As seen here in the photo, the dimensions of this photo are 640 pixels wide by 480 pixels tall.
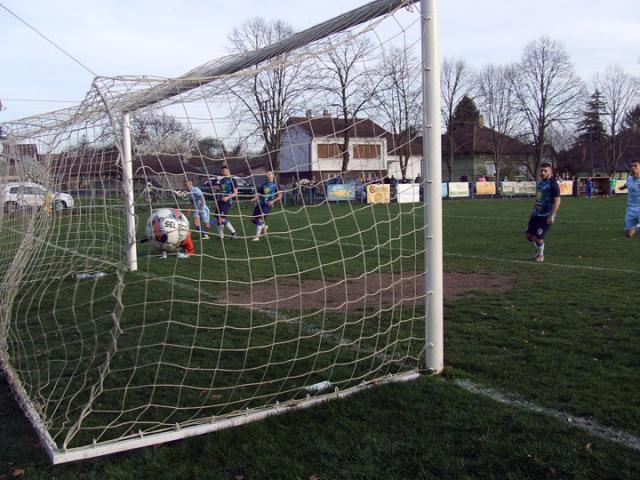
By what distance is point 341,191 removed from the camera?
577 centimetres

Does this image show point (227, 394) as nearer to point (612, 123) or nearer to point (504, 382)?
point (504, 382)

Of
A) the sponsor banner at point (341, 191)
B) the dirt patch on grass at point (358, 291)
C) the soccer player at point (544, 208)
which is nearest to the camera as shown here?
the sponsor banner at point (341, 191)

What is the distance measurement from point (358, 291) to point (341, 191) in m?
1.94

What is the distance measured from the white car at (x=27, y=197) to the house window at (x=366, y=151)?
2.39m

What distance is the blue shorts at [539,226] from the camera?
9.35m

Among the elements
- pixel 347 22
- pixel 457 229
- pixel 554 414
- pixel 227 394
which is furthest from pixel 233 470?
pixel 457 229

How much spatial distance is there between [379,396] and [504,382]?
2.95 feet

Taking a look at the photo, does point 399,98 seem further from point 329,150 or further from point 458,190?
point 458,190

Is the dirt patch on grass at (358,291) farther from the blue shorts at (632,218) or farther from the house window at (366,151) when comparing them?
the blue shorts at (632,218)

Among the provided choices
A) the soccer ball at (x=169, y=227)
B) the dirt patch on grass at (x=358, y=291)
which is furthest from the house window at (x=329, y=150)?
the dirt patch on grass at (x=358, y=291)

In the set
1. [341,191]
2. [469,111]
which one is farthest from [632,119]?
[341,191]

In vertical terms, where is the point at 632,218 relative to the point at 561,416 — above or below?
above

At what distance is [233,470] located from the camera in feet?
9.91

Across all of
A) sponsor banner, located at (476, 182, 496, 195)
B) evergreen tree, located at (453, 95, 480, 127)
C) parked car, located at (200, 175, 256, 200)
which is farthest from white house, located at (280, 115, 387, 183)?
evergreen tree, located at (453, 95, 480, 127)
